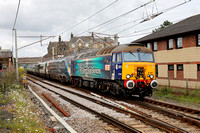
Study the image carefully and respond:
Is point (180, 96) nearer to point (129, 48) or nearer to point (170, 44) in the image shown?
point (129, 48)

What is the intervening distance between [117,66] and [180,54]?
10.7m

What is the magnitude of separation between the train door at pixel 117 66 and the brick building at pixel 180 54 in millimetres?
8027

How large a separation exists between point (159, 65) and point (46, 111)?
A: 16.5m

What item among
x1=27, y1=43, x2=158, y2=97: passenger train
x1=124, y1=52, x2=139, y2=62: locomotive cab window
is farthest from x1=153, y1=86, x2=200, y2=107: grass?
x1=124, y1=52, x2=139, y2=62: locomotive cab window

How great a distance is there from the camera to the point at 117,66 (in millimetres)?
12492

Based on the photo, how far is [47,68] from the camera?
1325 inches

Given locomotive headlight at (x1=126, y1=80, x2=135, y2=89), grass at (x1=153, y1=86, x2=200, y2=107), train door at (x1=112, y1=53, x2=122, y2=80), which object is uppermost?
train door at (x1=112, y1=53, x2=122, y2=80)

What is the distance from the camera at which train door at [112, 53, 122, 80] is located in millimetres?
12258

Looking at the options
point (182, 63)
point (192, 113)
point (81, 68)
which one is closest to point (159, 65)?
point (182, 63)

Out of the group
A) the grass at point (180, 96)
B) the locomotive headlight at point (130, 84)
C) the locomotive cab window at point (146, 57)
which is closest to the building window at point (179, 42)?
the grass at point (180, 96)

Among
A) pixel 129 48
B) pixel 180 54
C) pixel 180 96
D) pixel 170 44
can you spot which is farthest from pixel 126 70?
pixel 170 44

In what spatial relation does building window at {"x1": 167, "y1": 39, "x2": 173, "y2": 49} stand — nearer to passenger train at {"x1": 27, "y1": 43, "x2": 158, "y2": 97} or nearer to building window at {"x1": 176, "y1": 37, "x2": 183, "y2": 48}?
building window at {"x1": 176, "y1": 37, "x2": 183, "y2": 48}

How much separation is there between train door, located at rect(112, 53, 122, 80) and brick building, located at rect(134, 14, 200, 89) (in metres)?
8.03

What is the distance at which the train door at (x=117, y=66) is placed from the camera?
12.3m
